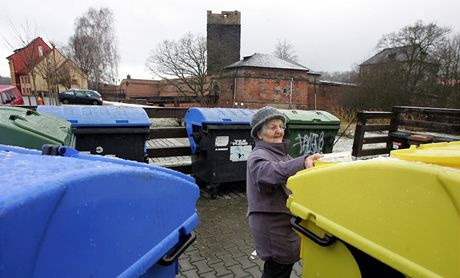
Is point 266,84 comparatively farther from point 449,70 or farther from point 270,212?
point 270,212

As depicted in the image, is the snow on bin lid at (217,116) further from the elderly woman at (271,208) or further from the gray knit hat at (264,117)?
the elderly woman at (271,208)

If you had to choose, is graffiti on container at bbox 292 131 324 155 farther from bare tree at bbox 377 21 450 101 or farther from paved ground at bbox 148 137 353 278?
bare tree at bbox 377 21 450 101

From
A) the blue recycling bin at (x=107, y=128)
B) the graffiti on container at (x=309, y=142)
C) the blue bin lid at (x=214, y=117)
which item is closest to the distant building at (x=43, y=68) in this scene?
the blue recycling bin at (x=107, y=128)

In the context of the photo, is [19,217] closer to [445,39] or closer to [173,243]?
[173,243]

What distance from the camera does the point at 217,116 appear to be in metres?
4.86

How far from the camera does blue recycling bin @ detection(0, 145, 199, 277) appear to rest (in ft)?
2.51

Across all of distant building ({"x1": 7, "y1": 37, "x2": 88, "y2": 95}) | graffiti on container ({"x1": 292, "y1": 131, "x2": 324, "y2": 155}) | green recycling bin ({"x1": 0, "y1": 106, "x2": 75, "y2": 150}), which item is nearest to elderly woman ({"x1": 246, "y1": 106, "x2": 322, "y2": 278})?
green recycling bin ({"x1": 0, "y1": 106, "x2": 75, "y2": 150})

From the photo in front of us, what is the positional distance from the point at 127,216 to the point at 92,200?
209mm

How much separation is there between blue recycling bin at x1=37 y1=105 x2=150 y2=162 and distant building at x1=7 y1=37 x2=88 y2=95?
13.9 meters

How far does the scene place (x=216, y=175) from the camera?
4930 mm

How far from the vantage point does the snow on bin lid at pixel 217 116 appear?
4.80 metres

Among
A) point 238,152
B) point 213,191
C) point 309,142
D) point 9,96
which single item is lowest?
point 213,191

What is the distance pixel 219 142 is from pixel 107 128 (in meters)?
1.70

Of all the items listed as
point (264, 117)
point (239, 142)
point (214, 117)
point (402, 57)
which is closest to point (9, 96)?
point (214, 117)
